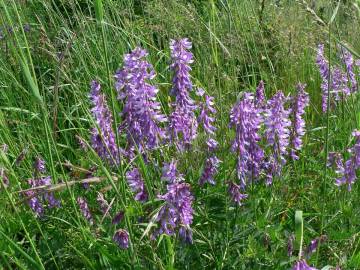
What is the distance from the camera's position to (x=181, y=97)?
1980 millimetres

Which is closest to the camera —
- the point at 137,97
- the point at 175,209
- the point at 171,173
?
the point at 175,209

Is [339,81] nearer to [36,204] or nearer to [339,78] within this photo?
[339,78]

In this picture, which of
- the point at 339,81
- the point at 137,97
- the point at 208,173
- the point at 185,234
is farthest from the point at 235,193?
the point at 339,81

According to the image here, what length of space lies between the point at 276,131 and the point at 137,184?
0.54 metres

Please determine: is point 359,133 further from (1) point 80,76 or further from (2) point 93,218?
(1) point 80,76

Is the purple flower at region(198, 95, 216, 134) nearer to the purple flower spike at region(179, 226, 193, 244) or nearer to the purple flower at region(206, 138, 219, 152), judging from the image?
the purple flower at region(206, 138, 219, 152)

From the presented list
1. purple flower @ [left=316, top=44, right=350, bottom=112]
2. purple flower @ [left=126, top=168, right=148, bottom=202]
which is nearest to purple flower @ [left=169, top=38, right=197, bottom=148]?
purple flower @ [left=126, top=168, right=148, bottom=202]

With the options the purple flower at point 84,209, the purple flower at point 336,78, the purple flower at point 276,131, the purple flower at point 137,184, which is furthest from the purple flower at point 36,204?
the purple flower at point 336,78

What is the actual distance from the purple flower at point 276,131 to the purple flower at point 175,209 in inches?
19.4

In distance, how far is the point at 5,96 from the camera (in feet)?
9.04

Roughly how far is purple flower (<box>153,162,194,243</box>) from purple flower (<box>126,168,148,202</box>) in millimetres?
218

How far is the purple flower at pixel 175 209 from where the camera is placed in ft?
5.03

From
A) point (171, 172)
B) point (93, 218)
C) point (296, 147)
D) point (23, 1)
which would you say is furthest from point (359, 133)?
point (23, 1)

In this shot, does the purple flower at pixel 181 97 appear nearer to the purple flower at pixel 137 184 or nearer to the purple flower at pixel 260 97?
the purple flower at pixel 137 184
